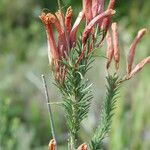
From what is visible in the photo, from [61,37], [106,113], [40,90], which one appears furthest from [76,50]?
[40,90]

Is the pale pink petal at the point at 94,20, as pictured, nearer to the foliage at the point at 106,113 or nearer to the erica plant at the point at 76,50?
the erica plant at the point at 76,50

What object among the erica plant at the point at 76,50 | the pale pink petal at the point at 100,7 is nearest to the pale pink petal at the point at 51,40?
the erica plant at the point at 76,50

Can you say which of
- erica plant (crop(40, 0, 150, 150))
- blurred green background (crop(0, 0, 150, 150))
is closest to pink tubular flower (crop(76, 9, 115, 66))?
erica plant (crop(40, 0, 150, 150))

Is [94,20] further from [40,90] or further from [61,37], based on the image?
[40,90]

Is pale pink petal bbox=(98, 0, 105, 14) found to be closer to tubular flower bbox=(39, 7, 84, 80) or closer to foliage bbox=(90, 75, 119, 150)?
tubular flower bbox=(39, 7, 84, 80)

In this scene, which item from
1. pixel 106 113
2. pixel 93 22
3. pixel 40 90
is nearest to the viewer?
pixel 93 22
